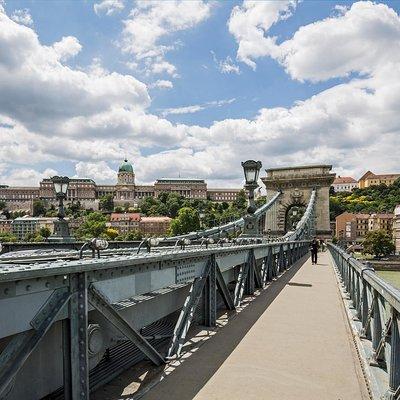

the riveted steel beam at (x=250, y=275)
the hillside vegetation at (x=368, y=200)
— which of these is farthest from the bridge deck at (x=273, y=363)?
the hillside vegetation at (x=368, y=200)

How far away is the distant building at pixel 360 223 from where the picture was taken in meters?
109

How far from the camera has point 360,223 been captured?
4589 inches

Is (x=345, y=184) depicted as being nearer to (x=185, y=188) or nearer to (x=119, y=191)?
(x=185, y=188)

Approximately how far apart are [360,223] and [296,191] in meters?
72.4

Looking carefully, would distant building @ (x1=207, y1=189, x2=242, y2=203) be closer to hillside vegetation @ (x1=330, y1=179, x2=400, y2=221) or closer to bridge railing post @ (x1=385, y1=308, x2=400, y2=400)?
hillside vegetation @ (x1=330, y1=179, x2=400, y2=221)

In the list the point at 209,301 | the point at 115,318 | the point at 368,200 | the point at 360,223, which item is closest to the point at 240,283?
the point at 209,301

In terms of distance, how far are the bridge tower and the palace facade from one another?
4870 inches

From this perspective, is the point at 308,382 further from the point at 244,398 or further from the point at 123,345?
the point at 123,345

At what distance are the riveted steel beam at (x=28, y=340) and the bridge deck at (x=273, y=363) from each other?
138 centimetres

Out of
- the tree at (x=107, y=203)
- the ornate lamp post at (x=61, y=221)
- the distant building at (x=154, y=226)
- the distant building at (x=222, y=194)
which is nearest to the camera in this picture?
the ornate lamp post at (x=61, y=221)

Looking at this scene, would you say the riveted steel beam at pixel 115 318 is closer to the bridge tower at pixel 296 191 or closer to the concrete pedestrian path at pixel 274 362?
the concrete pedestrian path at pixel 274 362

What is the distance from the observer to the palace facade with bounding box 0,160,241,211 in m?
173

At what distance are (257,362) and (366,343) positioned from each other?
1.65 meters

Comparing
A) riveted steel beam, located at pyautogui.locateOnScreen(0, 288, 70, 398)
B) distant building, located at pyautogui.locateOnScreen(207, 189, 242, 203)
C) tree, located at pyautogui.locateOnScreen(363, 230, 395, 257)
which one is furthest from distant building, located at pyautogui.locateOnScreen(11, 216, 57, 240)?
riveted steel beam, located at pyautogui.locateOnScreen(0, 288, 70, 398)
